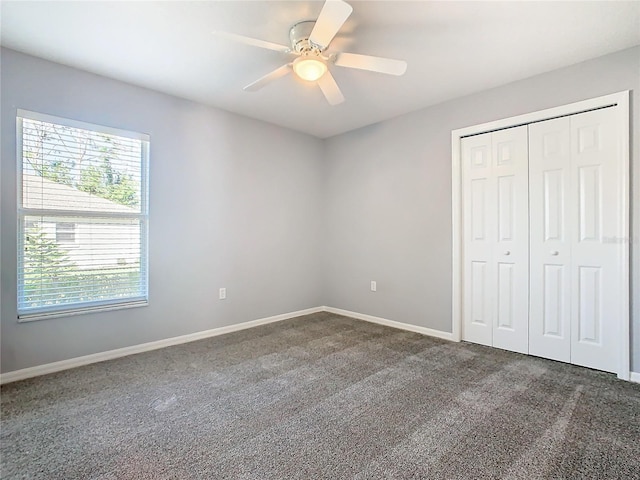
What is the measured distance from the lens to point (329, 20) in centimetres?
170

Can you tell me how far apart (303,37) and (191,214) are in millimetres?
2043

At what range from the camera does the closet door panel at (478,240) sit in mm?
3122

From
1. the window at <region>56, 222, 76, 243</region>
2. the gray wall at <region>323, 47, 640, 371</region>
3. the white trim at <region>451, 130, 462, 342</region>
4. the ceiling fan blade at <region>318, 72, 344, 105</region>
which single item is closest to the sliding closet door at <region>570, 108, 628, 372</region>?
the gray wall at <region>323, 47, 640, 371</region>

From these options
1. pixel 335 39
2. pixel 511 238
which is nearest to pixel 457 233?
pixel 511 238

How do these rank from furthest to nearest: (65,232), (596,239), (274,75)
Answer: (65,232) < (596,239) < (274,75)

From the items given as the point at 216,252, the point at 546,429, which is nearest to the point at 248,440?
the point at 546,429

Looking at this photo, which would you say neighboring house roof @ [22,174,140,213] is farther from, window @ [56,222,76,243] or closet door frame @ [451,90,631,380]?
closet door frame @ [451,90,631,380]

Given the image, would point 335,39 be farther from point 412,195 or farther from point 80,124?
point 80,124

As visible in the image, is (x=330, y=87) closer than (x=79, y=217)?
Yes

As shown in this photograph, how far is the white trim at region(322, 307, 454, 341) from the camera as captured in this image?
3398mm

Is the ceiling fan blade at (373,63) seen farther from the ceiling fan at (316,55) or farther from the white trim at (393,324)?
the white trim at (393,324)

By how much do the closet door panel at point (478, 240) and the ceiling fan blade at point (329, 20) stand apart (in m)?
2.00

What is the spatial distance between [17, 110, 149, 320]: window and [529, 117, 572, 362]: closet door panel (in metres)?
3.54

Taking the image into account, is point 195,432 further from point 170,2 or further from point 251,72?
point 251,72
